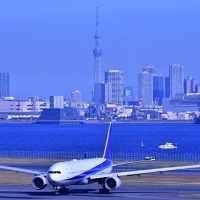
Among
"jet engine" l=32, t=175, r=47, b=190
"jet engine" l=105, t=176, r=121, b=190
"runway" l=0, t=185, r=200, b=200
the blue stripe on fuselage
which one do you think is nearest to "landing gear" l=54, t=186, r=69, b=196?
"runway" l=0, t=185, r=200, b=200

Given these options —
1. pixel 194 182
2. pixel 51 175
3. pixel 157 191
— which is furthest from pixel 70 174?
pixel 194 182

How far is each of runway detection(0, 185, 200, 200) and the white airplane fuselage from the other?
96cm

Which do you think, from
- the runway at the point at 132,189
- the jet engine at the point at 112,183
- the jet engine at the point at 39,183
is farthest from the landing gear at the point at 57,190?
the jet engine at the point at 112,183

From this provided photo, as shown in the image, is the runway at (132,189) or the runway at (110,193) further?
the runway at (132,189)

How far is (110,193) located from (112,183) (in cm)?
92

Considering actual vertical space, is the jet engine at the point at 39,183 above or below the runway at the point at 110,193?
above

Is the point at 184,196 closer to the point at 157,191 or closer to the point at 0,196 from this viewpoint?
the point at 157,191

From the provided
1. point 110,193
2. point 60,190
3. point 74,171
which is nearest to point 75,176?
point 74,171

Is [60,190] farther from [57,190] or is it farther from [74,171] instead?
[74,171]

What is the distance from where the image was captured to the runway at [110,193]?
6975 cm

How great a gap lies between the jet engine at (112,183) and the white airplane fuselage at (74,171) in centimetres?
136

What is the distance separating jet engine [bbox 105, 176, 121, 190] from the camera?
2842 inches

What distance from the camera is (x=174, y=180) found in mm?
86250

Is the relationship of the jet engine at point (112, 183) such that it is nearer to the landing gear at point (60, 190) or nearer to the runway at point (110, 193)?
the runway at point (110, 193)
